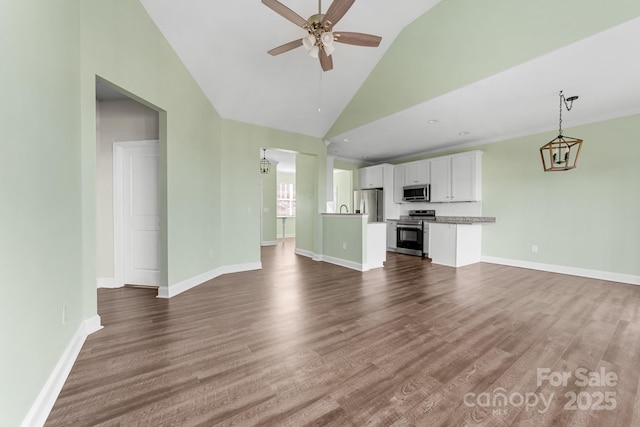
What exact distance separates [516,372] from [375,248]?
3089 millimetres

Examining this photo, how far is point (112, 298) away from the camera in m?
3.12

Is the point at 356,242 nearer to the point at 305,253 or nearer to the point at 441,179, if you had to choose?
the point at 305,253

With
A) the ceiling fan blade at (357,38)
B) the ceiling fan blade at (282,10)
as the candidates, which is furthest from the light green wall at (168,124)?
the ceiling fan blade at (357,38)

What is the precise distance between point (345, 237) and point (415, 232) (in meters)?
2.16

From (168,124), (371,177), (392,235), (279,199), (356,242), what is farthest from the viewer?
(279,199)

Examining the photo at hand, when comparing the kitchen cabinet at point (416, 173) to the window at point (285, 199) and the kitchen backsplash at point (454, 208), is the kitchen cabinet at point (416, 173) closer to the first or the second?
the kitchen backsplash at point (454, 208)

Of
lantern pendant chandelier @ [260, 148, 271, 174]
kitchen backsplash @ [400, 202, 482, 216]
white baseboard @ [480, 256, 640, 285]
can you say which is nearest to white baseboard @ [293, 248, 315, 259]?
lantern pendant chandelier @ [260, 148, 271, 174]

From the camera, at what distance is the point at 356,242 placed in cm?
471

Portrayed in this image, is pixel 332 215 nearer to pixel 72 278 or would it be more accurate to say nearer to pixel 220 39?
pixel 220 39

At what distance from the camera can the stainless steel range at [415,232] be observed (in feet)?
19.6

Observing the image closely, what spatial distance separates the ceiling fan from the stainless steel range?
170 inches

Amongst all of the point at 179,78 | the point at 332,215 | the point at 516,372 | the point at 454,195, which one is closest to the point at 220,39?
the point at 179,78

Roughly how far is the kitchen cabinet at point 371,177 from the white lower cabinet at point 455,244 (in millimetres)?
2138

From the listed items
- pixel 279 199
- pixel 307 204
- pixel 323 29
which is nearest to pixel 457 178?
pixel 307 204
